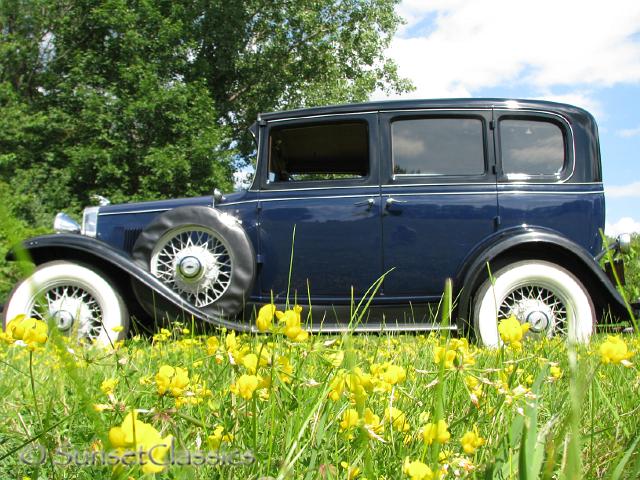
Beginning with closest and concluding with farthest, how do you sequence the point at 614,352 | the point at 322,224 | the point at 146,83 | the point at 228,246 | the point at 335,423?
the point at 614,352 → the point at 335,423 → the point at 228,246 → the point at 322,224 → the point at 146,83

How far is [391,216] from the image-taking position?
A: 3486mm

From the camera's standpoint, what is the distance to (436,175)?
357cm

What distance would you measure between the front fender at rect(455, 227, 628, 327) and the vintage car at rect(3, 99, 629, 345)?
0.01m

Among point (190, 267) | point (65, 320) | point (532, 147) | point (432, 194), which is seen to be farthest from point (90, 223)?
point (532, 147)

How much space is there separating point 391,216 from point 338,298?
27.6 inches

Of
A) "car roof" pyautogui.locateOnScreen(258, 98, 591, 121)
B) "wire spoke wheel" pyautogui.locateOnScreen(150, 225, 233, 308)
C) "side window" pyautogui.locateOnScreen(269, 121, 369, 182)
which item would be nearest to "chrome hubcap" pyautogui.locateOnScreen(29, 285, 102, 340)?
"wire spoke wheel" pyautogui.locateOnScreen(150, 225, 233, 308)

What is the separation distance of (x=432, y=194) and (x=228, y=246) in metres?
A: 1.48

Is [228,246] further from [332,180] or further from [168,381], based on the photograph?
[168,381]

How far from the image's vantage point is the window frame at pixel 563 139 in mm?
3539

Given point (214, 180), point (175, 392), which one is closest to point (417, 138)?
point (175, 392)

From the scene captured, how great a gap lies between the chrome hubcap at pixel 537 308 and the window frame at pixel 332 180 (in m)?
1.25

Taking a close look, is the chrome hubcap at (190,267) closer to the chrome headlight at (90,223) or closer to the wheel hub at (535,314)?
the chrome headlight at (90,223)

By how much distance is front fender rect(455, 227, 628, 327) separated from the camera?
10.5ft

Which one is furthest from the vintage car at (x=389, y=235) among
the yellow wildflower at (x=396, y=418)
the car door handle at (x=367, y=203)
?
the yellow wildflower at (x=396, y=418)
